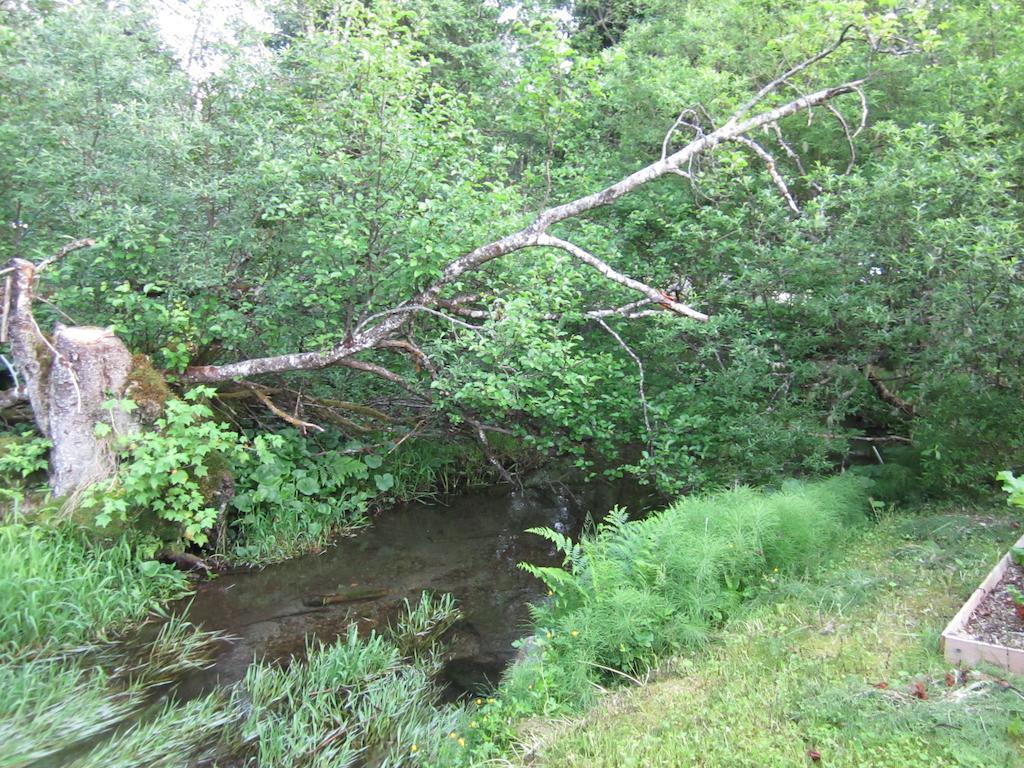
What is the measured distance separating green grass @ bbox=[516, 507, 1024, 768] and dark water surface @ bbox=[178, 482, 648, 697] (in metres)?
2.02

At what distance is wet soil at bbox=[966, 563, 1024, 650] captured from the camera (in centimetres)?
347

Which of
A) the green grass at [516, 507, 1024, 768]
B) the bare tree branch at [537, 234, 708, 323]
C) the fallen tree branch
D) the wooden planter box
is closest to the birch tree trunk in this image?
the bare tree branch at [537, 234, 708, 323]

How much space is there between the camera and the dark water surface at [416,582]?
19.0 ft

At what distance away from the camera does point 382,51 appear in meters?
6.62

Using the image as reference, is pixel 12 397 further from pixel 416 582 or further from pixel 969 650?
pixel 969 650

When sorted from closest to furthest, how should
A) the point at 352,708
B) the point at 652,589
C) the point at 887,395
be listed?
the point at 352,708, the point at 652,589, the point at 887,395

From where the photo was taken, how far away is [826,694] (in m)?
3.32

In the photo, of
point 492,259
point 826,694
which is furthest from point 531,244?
point 826,694

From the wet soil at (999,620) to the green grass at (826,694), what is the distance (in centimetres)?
21

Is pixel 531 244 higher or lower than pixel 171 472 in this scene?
higher

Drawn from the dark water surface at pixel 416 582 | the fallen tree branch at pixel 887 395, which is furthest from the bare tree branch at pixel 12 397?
the fallen tree branch at pixel 887 395

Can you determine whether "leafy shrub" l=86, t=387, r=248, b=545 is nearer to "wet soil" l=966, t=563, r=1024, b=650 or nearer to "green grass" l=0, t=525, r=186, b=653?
"green grass" l=0, t=525, r=186, b=653

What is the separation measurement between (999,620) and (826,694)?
3.78ft

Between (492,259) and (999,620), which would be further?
(492,259)
